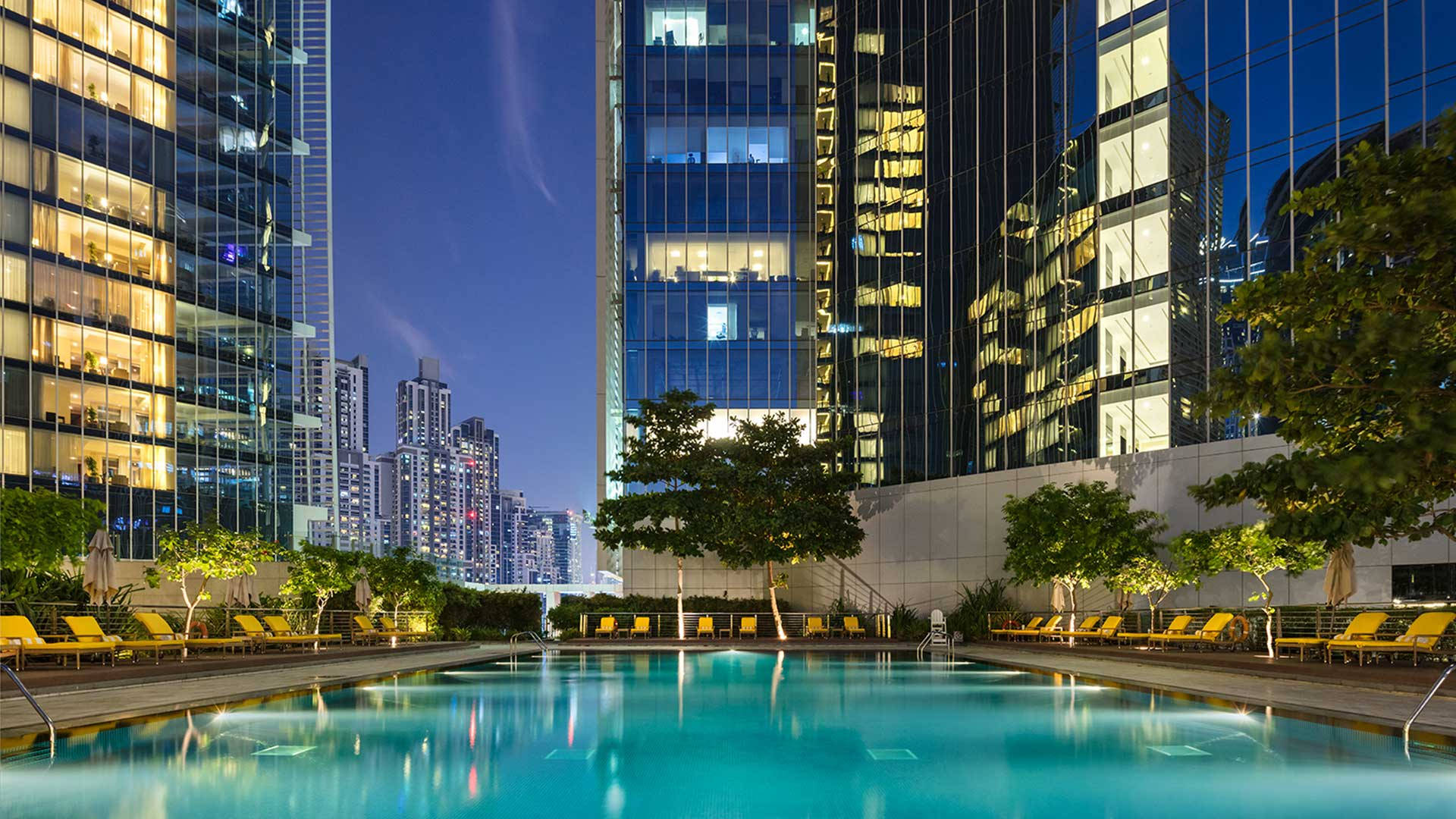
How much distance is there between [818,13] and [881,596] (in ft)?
79.6

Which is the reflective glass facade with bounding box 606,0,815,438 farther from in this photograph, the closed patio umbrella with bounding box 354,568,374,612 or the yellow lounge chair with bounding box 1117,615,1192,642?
the yellow lounge chair with bounding box 1117,615,1192,642

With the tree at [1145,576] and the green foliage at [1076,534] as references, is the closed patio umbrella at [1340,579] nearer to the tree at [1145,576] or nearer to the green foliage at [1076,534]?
the tree at [1145,576]

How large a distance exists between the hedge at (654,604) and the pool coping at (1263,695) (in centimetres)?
1806

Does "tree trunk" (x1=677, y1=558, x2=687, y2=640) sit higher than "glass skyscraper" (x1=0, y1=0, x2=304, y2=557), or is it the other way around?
"glass skyscraper" (x1=0, y1=0, x2=304, y2=557)

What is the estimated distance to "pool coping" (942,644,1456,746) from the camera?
12359 millimetres

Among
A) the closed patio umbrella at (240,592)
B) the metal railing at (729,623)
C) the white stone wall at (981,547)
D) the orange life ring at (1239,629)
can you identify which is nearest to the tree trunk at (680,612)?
the metal railing at (729,623)

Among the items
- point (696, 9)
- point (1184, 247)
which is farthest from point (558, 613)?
point (696, 9)

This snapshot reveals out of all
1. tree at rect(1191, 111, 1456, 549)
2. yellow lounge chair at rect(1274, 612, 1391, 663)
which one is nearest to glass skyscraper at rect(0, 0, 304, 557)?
yellow lounge chair at rect(1274, 612, 1391, 663)

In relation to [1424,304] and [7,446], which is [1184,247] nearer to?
[1424,304]

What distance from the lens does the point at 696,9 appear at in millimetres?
51656

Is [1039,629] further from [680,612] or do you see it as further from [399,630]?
[399,630]

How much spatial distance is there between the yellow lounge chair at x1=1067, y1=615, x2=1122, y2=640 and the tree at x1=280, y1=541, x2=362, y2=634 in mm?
19040

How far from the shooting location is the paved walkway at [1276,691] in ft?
42.7

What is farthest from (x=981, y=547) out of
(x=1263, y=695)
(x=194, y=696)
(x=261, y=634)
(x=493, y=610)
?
(x=194, y=696)
